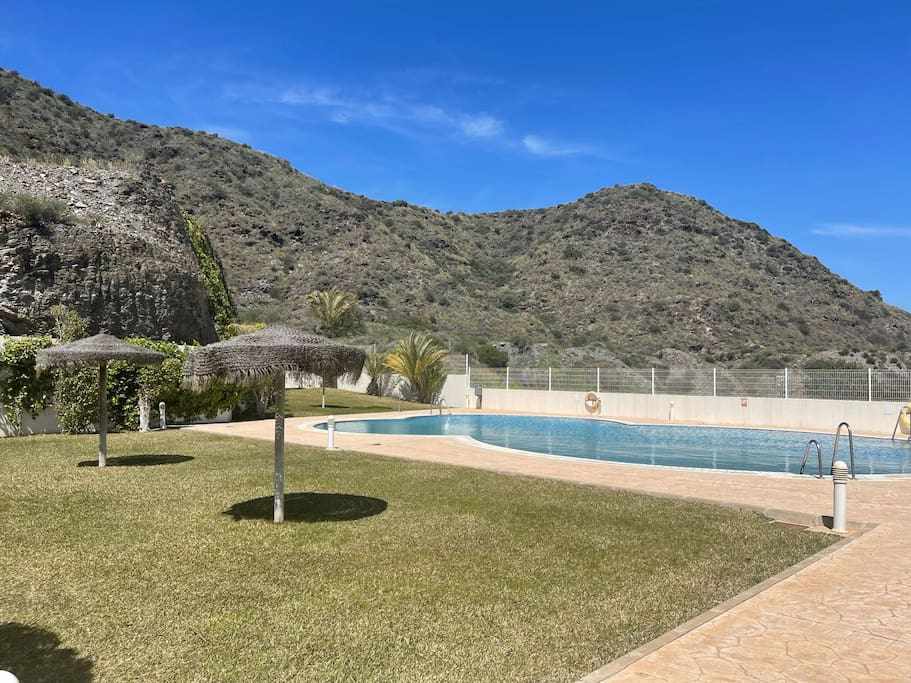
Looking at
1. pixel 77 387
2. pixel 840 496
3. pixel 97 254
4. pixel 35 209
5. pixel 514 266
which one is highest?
pixel 514 266

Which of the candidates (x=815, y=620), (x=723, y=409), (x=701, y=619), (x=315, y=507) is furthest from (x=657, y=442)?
(x=701, y=619)

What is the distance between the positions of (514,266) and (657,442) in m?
51.2

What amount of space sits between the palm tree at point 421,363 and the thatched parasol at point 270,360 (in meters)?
23.8

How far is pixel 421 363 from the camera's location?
102 feet

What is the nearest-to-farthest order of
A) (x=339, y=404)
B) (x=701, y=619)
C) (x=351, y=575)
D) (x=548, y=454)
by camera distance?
1. (x=701, y=619)
2. (x=351, y=575)
3. (x=548, y=454)
4. (x=339, y=404)

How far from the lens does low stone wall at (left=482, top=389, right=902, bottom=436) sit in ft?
68.6

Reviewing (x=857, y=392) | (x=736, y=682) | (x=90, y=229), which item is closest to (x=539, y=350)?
(x=857, y=392)

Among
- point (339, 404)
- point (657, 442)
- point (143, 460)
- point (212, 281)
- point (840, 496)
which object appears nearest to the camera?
point (840, 496)

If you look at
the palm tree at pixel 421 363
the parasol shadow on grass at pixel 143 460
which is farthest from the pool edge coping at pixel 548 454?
the parasol shadow on grass at pixel 143 460

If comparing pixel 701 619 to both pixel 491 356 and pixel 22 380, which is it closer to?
pixel 22 380

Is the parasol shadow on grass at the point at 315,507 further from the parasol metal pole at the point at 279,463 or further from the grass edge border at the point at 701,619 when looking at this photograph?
the grass edge border at the point at 701,619

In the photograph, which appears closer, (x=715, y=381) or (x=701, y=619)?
(x=701, y=619)

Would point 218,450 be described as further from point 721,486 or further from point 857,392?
point 857,392

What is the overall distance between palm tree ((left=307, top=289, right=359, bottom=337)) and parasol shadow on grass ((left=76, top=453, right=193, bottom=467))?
31945 millimetres
